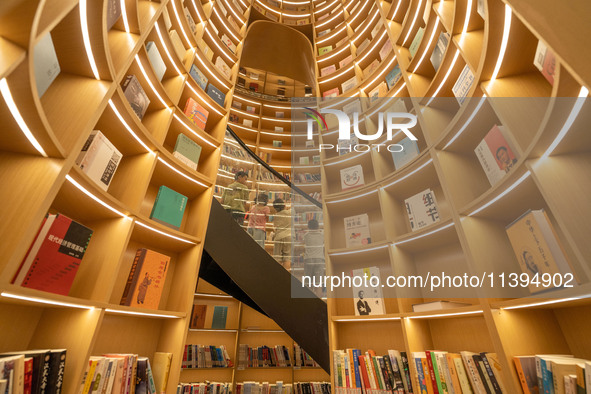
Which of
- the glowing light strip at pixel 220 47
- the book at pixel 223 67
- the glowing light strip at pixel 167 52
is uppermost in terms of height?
the glowing light strip at pixel 220 47

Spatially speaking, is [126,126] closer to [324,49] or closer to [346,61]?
[346,61]

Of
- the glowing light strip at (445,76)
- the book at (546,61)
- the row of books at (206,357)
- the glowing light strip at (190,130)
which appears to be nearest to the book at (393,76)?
the glowing light strip at (445,76)

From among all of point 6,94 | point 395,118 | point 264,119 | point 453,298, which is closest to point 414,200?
point 453,298

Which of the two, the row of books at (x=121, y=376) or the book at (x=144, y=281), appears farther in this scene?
the book at (x=144, y=281)

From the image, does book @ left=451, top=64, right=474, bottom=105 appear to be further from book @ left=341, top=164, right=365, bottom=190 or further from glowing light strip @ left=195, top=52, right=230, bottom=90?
glowing light strip @ left=195, top=52, right=230, bottom=90

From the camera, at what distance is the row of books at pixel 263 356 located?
3634 mm

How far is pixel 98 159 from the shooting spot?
145cm

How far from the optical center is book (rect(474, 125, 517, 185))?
4.44 feet

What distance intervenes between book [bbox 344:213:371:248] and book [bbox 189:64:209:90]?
6.98ft

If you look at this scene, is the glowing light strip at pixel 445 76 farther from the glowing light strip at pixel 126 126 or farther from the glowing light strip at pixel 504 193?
the glowing light strip at pixel 126 126

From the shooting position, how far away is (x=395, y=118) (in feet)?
8.56

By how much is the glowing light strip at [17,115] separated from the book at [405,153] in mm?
2265

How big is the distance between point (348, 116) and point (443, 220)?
1.90 m

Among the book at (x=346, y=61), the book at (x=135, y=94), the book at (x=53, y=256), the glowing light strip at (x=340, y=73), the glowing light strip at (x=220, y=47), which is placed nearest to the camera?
the book at (x=53, y=256)
